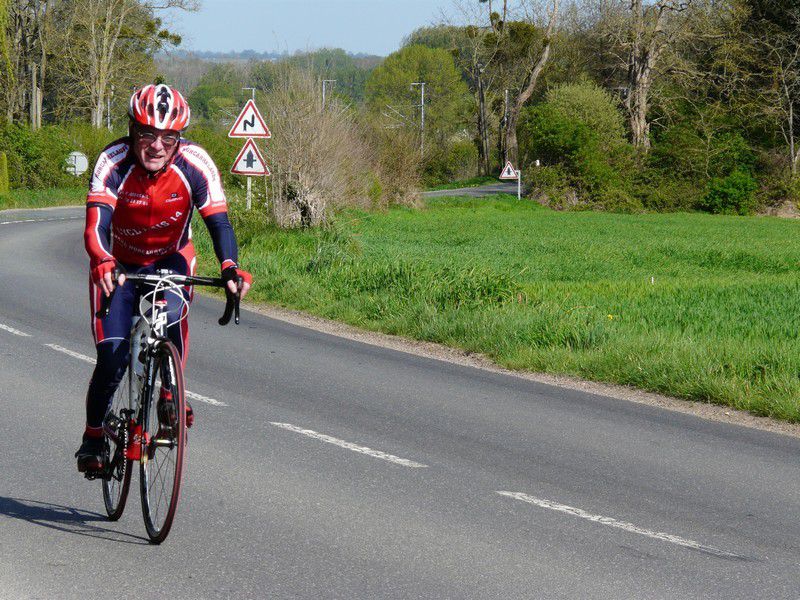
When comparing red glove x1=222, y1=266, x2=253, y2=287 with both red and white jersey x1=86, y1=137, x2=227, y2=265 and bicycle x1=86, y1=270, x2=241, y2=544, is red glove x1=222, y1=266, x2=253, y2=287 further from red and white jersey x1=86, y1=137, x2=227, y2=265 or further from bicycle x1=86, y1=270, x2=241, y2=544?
red and white jersey x1=86, y1=137, x2=227, y2=265

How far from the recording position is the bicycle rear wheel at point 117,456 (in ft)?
17.5

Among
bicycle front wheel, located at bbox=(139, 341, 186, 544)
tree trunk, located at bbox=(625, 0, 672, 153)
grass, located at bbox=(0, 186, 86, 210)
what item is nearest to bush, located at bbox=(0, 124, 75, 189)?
grass, located at bbox=(0, 186, 86, 210)

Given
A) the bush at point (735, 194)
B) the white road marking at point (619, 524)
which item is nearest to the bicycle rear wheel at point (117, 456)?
the white road marking at point (619, 524)

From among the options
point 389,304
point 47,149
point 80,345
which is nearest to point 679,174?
point 47,149

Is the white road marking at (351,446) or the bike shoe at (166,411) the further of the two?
the white road marking at (351,446)

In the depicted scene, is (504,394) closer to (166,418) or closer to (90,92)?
(166,418)

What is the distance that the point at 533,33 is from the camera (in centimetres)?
6869

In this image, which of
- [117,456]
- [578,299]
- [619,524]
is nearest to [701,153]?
[578,299]

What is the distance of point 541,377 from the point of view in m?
11.0

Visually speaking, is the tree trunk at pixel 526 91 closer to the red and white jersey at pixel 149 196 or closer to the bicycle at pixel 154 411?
the red and white jersey at pixel 149 196

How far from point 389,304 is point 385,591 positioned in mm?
10313

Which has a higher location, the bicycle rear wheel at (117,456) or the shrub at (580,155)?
the shrub at (580,155)

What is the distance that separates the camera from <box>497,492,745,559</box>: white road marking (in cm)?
533

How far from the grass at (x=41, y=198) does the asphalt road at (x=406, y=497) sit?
40188 mm
